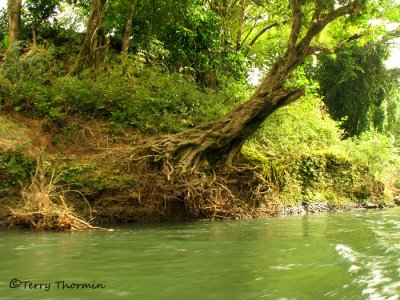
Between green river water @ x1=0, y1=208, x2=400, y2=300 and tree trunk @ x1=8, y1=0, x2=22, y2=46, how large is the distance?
8.61 meters

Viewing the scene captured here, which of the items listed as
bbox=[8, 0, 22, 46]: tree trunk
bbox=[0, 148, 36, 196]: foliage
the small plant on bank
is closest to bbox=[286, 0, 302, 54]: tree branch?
the small plant on bank

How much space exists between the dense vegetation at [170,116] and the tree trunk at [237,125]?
37 mm

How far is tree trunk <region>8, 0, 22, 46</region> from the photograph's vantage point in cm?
1315

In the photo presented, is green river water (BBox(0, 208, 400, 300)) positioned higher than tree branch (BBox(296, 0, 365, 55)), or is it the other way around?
tree branch (BBox(296, 0, 365, 55))

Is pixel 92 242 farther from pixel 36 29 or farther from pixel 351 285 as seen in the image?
pixel 36 29

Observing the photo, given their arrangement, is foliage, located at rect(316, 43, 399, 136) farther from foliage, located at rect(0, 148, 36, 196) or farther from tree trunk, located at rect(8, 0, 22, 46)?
foliage, located at rect(0, 148, 36, 196)

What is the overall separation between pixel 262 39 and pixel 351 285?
1888 centimetres

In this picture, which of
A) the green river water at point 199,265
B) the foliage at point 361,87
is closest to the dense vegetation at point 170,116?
the green river water at point 199,265

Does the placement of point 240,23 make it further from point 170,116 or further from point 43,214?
point 43,214

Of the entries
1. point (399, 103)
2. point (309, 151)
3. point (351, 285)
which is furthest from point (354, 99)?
point (351, 285)

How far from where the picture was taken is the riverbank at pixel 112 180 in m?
8.55

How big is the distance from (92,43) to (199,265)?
1047 centimetres

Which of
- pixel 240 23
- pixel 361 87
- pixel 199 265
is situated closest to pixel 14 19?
pixel 240 23

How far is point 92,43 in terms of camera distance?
13125 mm
